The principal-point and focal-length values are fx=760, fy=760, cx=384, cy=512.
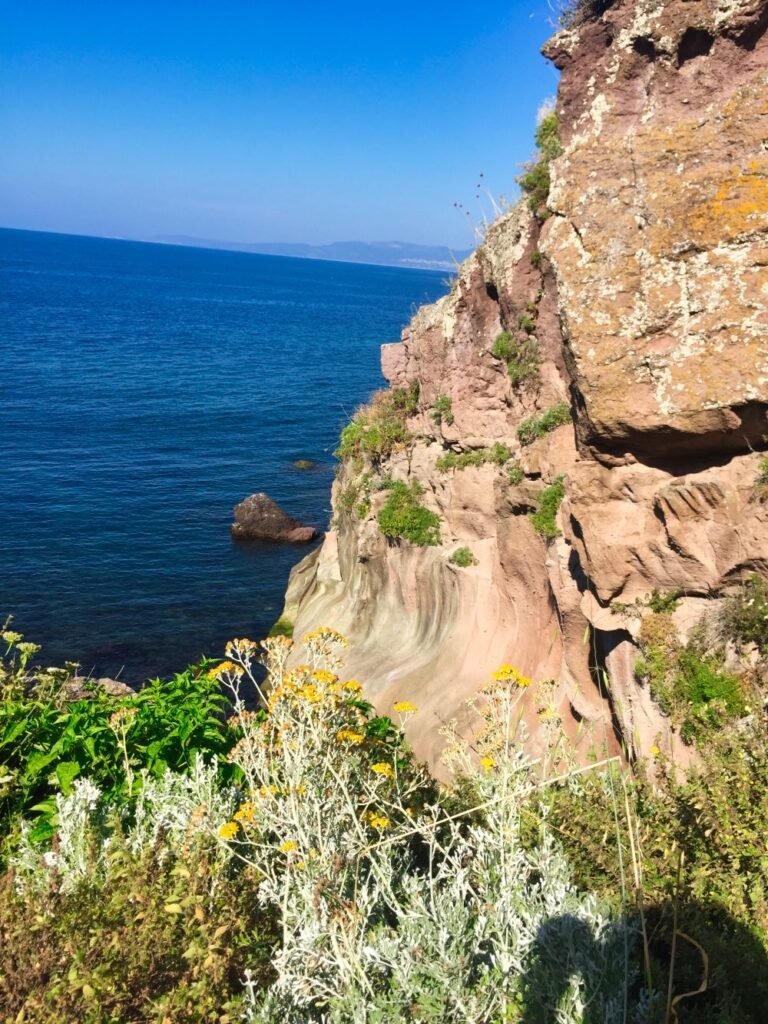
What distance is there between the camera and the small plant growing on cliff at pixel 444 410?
1453cm

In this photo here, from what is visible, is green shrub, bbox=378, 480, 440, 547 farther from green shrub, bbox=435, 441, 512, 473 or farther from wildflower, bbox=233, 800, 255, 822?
wildflower, bbox=233, 800, 255, 822

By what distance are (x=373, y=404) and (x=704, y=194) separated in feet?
36.7

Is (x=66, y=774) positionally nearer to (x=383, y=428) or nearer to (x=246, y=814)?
(x=246, y=814)

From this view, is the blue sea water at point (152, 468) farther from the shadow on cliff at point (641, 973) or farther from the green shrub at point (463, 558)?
the shadow on cliff at point (641, 973)

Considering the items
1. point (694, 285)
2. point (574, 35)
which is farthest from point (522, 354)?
point (694, 285)

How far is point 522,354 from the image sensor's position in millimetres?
13078

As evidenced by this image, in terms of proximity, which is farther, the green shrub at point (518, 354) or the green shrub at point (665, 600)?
the green shrub at point (518, 354)

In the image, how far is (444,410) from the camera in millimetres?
14648

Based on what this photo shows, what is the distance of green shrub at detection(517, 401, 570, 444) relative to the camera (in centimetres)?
1146

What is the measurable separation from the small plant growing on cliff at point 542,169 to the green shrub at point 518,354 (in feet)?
5.91

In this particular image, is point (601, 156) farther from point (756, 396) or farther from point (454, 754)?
point (454, 754)

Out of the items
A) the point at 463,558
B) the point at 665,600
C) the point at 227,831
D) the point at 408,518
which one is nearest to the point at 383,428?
the point at 408,518

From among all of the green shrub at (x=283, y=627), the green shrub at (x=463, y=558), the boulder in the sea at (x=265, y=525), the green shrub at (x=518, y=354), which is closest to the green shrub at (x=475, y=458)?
the green shrub at (x=518, y=354)

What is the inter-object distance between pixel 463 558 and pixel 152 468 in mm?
27982
